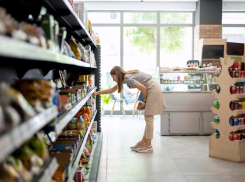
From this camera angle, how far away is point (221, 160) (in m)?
4.21

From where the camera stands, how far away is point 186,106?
5.98 m

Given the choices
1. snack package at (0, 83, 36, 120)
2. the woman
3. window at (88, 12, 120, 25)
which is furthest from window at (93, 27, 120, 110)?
snack package at (0, 83, 36, 120)

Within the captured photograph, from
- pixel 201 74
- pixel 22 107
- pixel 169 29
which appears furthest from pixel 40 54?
pixel 169 29

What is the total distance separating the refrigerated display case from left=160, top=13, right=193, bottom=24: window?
4.04m

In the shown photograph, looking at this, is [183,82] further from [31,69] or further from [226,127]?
[31,69]

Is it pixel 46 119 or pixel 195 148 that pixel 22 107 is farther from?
pixel 195 148

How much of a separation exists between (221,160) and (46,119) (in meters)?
3.63

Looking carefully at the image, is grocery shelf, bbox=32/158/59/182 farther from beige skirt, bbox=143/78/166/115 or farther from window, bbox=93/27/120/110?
window, bbox=93/27/120/110

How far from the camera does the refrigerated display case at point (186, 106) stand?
5965mm

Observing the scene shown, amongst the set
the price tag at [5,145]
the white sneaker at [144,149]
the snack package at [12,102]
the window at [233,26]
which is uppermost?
the window at [233,26]

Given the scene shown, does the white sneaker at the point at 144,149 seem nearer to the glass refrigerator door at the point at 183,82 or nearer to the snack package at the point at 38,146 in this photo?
the glass refrigerator door at the point at 183,82

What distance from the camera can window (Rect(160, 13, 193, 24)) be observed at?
378 inches

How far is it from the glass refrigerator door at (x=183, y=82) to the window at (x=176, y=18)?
401cm

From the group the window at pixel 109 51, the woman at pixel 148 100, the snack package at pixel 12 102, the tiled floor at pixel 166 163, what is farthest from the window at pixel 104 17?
the snack package at pixel 12 102
